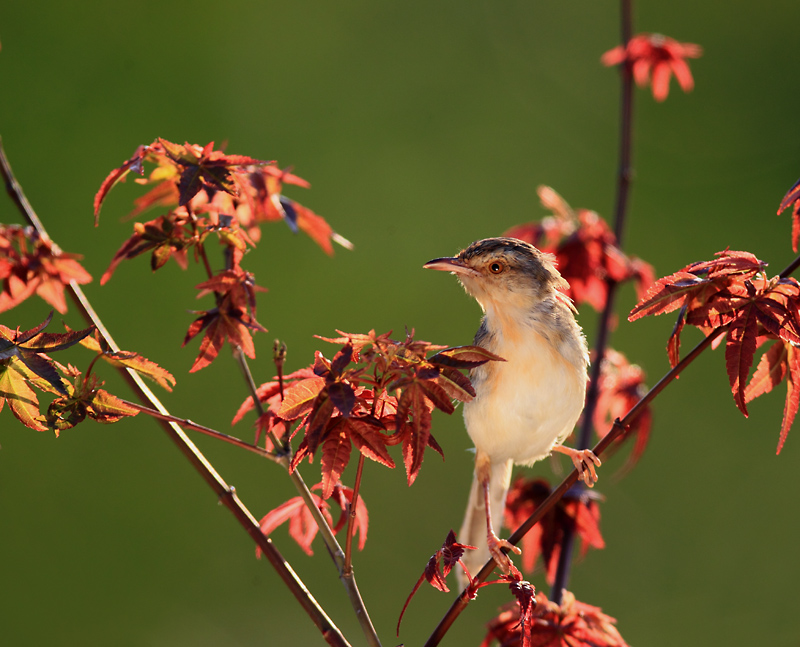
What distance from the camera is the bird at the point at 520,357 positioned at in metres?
1.83

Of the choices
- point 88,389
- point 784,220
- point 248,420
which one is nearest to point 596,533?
point 88,389

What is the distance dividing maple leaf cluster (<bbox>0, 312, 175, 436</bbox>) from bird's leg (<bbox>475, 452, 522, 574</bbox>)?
77cm

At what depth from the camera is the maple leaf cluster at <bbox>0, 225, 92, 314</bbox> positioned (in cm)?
145

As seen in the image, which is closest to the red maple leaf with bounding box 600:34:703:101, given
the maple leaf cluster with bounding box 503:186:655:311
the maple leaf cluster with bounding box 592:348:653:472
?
the maple leaf cluster with bounding box 503:186:655:311

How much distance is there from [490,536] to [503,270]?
24.7 inches

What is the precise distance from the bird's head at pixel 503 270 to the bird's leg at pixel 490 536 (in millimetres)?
414

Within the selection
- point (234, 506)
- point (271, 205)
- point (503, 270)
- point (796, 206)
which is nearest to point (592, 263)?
point (503, 270)

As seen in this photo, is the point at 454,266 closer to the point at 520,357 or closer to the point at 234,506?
the point at 520,357

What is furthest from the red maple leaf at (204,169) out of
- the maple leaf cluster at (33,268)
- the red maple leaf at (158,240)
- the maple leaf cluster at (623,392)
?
the maple leaf cluster at (623,392)

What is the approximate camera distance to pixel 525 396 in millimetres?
1818

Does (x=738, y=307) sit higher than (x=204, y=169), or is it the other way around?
(x=204, y=169)

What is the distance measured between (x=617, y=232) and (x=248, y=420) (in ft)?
8.95

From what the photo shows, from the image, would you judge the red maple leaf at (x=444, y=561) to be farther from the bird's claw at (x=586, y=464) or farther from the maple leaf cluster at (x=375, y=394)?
the bird's claw at (x=586, y=464)

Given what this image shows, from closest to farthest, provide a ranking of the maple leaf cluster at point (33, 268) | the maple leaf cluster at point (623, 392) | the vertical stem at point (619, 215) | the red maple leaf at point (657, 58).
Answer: the maple leaf cluster at point (33, 268) → the vertical stem at point (619, 215) → the maple leaf cluster at point (623, 392) → the red maple leaf at point (657, 58)
